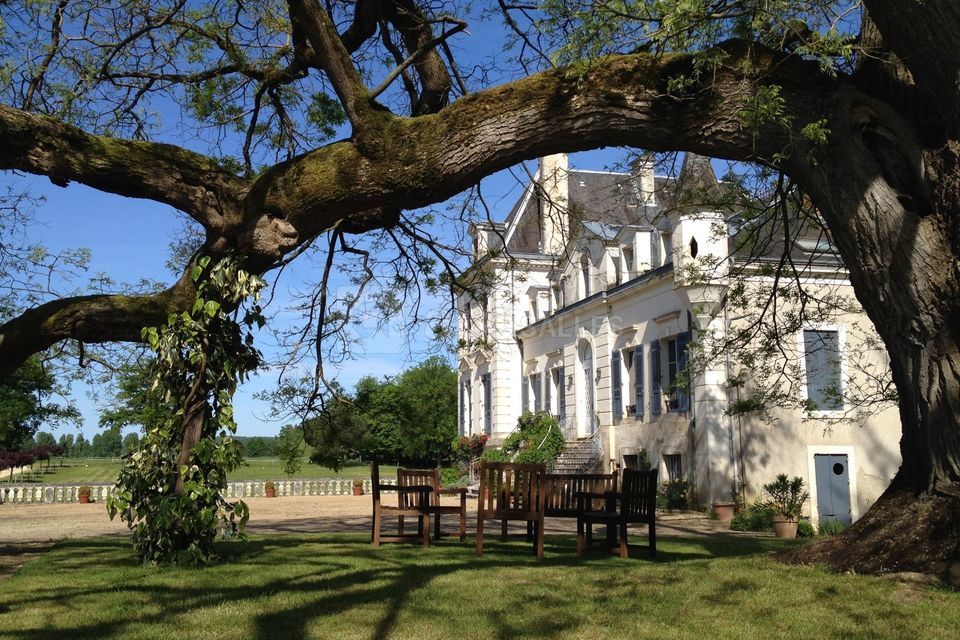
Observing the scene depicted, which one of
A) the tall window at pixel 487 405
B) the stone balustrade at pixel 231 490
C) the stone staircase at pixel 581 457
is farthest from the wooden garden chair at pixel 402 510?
the tall window at pixel 487 405

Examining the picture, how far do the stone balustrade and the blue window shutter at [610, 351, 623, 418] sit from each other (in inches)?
303

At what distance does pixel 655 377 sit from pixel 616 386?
249 cm

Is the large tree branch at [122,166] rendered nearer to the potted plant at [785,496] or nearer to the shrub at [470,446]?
the potted plant at [785,496]

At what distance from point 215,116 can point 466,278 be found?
4.04 metres

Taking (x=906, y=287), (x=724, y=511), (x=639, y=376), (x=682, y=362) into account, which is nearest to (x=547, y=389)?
(x=639, y=376)

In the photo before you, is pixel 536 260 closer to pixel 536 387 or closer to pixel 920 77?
pixel 536 387

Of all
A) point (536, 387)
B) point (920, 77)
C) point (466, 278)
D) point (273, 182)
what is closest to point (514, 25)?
point (466, 278)

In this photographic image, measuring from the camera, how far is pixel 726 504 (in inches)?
805

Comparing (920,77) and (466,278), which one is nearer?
(920,77)

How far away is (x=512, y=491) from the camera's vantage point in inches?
373

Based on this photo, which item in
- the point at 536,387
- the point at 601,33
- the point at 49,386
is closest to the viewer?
the point at 601,33

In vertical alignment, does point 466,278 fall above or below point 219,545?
above

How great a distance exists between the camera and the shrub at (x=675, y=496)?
2248 centimetres

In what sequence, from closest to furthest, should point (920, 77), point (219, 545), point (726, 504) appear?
1. point (920, 77)
2. point (219, 545)
3. point (726, 504)
